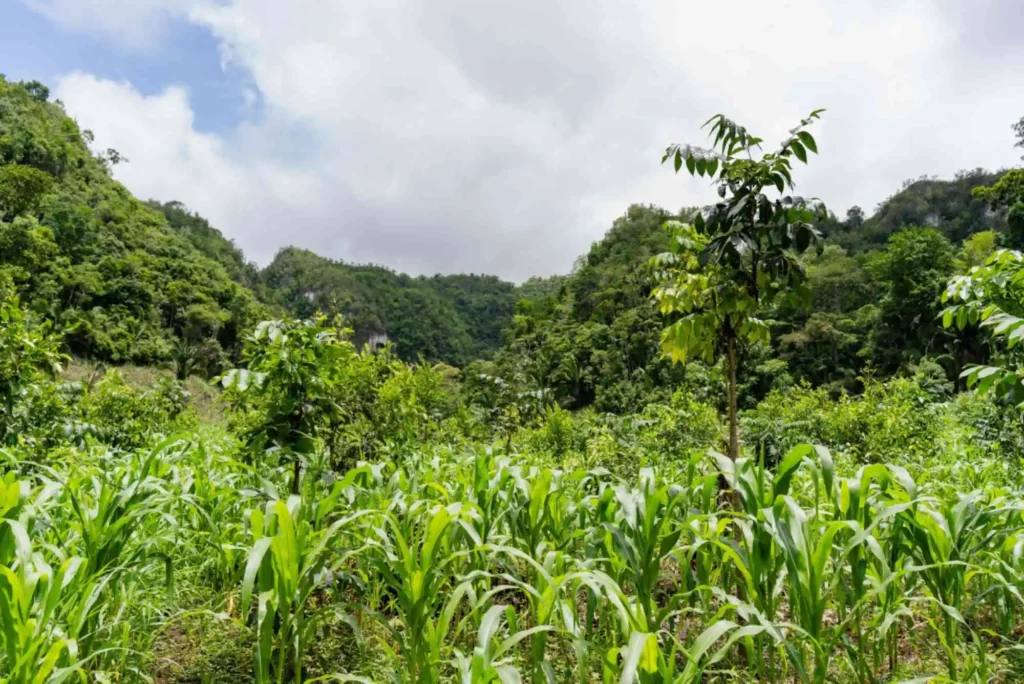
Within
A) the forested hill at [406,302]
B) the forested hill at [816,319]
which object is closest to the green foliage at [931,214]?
the forested hill at [816,319]

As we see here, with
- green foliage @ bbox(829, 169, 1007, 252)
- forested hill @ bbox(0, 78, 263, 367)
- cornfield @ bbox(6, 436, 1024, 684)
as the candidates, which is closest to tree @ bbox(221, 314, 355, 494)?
A: cornfield @ bbox(6, 436, 1024, 684)

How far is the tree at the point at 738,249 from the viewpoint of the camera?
2.20 meters

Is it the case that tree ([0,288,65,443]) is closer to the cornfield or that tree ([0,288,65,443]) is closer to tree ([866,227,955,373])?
the cornfield

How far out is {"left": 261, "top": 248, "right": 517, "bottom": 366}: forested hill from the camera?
6053 centimetres

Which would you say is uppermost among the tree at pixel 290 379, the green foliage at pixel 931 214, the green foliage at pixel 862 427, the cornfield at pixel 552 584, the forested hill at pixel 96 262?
the green foliage at pixel 931 214

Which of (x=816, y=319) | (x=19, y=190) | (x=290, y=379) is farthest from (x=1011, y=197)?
(x=19, y=190)

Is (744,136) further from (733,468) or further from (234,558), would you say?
(234,558)

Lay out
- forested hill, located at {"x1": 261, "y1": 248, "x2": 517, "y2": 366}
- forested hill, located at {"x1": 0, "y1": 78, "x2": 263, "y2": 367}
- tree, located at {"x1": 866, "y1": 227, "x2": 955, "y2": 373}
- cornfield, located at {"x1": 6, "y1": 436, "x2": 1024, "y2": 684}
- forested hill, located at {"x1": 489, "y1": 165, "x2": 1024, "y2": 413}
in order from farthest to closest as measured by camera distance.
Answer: forested hill, located at {"x1": 261, "y1": 248, "x2": 517, "y2": 366}, forested hill, located at {"x1": 0, "y1": 78, "x2": 263, "y2": 367}, tree, located at {"x1": 866, "y1": 227, "x2": 955, "y2": 373}, forested hill, located at {"x1": 489, "y1": 165, "x2": 1024, "y2": 413}, cornfield, located at {"x1": 6, "y1": 436, "x2": 1024, "y2": 684}

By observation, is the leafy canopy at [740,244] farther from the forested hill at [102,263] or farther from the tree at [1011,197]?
the tree at [1011,197]

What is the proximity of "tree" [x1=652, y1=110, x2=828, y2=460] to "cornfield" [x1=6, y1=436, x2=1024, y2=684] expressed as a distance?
0.73 metres

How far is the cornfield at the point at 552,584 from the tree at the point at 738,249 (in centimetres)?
73

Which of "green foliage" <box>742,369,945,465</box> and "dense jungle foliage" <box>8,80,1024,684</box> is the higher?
"green foliage" <box>742,369,945,465</box>

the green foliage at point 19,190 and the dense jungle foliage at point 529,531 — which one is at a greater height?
the green foliage at point 19,190

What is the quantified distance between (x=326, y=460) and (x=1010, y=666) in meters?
3.35
